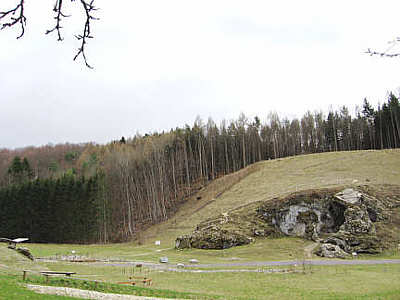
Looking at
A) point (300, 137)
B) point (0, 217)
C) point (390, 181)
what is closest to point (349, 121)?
point (300, 137)

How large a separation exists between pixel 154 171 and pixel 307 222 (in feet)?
120

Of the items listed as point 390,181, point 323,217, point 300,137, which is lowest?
point 323,217

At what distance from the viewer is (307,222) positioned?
42.4m

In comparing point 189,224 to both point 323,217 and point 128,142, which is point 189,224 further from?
point 128,142

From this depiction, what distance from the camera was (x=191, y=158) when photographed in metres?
77.0

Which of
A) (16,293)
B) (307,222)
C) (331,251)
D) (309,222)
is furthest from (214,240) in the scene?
(16,293)

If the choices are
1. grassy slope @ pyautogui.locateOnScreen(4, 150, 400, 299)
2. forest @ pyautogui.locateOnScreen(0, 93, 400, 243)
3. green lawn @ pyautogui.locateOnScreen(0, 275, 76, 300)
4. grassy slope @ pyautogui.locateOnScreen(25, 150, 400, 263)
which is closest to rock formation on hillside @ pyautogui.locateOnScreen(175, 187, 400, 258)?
grassy slope @ pyautogui.locateOnScreen(4, 150, 400, 299)

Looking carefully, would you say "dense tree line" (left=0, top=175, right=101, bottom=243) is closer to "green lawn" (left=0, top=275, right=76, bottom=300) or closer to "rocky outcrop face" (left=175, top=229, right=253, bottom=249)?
"rocky outcrop face" (left=175, top=229, right=253, bottom=249)

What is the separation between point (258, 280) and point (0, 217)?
6445 centimetres

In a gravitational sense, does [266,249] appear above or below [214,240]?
below

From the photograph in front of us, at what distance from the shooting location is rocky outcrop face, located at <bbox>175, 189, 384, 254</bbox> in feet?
123

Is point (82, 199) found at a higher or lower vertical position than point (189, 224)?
higher

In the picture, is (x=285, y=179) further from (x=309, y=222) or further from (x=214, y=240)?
(x=214, y=240)

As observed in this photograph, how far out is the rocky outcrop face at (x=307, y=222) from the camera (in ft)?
123
